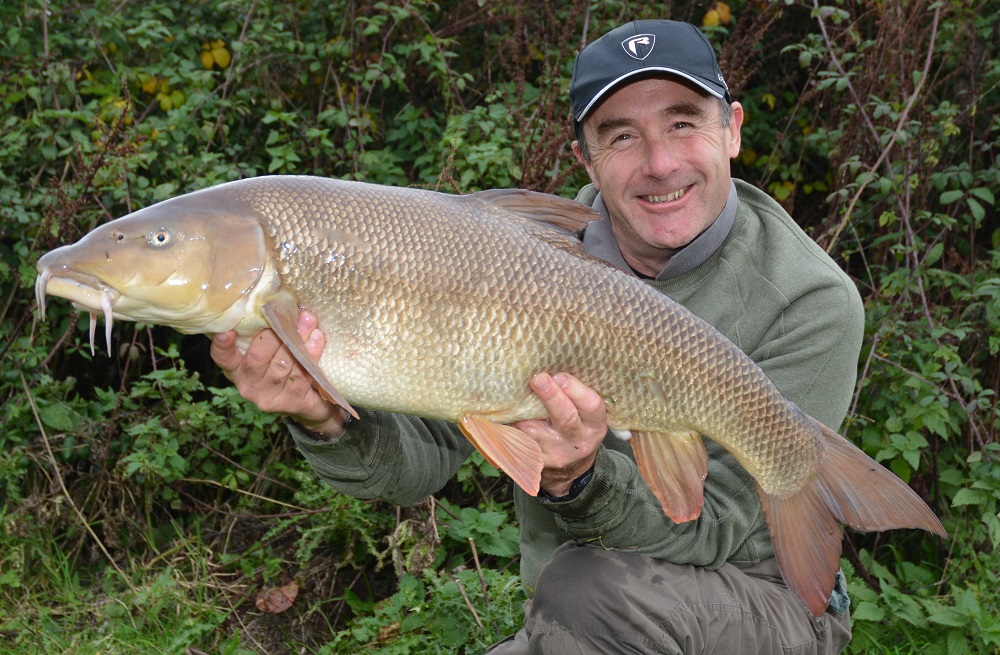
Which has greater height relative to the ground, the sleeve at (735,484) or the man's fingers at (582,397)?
the man's fingers at (582,397)

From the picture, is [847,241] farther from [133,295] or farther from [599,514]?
[133,295]

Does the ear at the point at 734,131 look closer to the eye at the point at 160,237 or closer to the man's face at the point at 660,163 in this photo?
the man's face at the point at 660,163

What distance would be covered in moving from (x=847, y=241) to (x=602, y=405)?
2.01 metres

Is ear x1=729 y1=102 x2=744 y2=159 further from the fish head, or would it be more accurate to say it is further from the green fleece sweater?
the fish head

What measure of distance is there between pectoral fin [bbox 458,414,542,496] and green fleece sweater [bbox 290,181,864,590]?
0.47 feet

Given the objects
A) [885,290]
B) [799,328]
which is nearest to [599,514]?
[799,328]

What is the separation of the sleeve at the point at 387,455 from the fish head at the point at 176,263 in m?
0.41

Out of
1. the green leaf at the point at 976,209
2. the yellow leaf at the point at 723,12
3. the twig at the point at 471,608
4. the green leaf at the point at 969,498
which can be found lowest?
the twig at the point at 471,608

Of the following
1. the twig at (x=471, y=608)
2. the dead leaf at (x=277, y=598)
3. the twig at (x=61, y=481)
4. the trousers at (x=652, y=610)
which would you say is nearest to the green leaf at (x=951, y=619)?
the trousers at (x=652, y=610)

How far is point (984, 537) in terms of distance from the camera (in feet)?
9.77

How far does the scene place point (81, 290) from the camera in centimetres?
165

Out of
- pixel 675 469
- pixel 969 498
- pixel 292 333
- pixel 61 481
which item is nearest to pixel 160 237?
pixel 292 333

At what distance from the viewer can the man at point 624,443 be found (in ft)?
6.30

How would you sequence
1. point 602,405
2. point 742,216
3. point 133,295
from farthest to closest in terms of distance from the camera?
point 742,216 < point 602,405 < point 133,295
